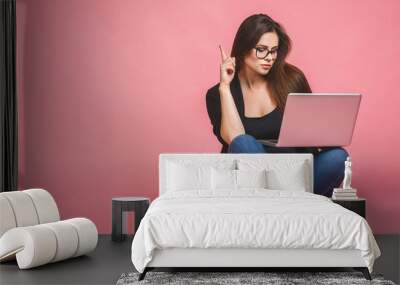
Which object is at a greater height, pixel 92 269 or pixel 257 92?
pixel 257 92

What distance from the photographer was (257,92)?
734cm

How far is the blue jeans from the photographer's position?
7289 millimetres

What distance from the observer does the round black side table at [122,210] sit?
6.75 meters

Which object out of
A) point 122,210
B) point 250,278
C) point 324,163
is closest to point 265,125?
point 324,163

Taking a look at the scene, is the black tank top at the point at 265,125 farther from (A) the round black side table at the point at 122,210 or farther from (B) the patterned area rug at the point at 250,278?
(B) the patterned area rug at the point at 250,278

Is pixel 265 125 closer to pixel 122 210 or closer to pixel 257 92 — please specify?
pixel 257 92

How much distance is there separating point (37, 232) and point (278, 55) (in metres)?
3.34

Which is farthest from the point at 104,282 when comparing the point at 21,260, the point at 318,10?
the point at 318,10

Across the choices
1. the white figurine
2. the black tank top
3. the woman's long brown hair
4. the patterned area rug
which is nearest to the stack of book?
the white figurine

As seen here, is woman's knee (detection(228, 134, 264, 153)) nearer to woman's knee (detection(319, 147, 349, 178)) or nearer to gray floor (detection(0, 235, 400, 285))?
woman's knee (detection(319, 147, 349, 178))

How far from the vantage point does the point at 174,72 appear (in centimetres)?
736

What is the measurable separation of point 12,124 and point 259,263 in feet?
10.8

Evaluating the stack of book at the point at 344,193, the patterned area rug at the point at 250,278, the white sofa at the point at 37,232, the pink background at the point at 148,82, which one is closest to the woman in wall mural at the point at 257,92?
the pink background at the point at 148,82

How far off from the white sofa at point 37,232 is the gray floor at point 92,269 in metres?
0.08
